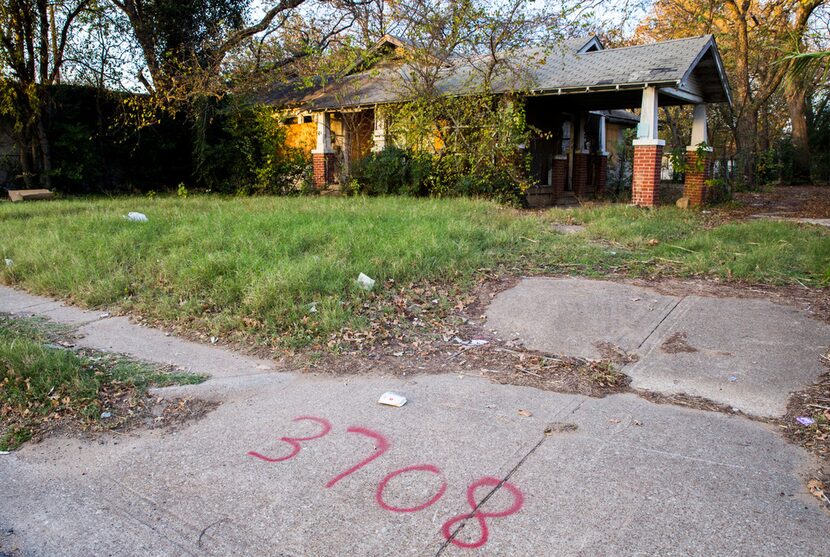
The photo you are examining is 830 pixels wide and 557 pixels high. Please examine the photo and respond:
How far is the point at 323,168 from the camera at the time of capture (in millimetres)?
18297

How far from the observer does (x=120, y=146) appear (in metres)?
18.2

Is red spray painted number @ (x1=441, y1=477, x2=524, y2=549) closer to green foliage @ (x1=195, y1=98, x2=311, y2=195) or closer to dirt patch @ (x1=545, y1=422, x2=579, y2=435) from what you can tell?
dirt patch @ (x1=545, y1=422, x2=579, y2=435)

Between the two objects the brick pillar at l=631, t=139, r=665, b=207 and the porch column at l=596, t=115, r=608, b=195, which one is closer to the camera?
the brick pillar at l=631, t=139, r=665, b=207

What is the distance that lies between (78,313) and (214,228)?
2.85 metres

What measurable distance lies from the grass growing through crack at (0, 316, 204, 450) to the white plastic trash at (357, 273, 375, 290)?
6.78ft

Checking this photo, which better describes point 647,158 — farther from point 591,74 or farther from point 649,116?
point 591,74

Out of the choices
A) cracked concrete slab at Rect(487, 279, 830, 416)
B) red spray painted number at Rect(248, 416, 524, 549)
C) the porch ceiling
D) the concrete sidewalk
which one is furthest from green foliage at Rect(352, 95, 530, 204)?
red spray painted number at Rect(248, 416, 524, 549)

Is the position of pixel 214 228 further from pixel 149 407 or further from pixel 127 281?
pixel 149 407

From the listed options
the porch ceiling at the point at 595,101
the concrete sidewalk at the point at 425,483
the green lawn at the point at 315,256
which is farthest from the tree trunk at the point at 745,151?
the concrete sidewalk at the point at 425,483

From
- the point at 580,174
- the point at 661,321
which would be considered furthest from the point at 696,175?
the point at 661,321

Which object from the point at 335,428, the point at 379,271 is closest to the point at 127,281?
the point at 379,271

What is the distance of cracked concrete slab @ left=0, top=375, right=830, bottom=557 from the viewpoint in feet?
8.37

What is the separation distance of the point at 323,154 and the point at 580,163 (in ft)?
26.2

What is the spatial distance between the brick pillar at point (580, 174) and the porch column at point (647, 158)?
17.2 ft
